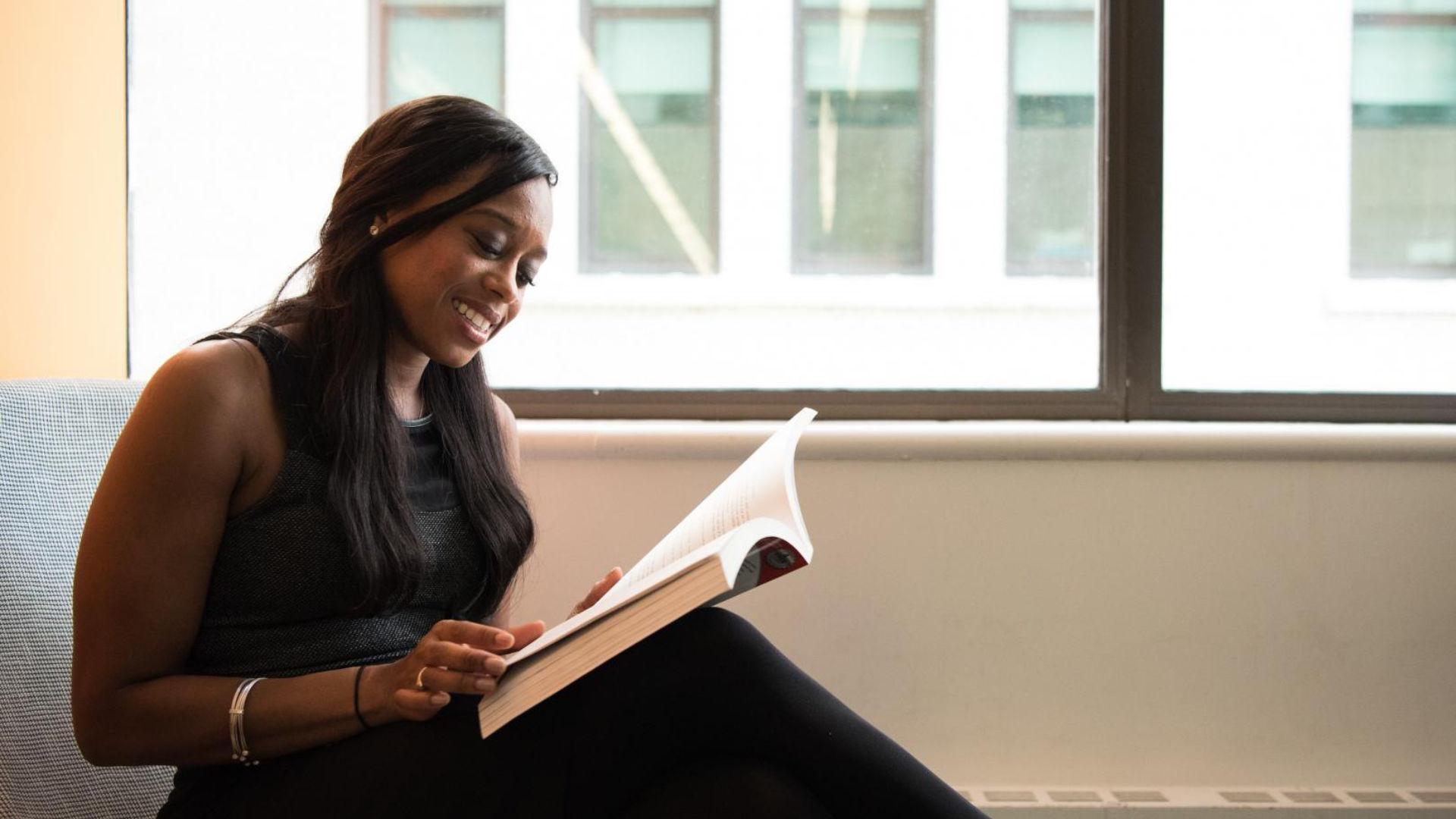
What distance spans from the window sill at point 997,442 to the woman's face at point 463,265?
578 mm

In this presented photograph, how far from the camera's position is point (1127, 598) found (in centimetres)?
180

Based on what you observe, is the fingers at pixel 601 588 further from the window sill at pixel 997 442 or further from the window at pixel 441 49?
the window at pixel 441 49

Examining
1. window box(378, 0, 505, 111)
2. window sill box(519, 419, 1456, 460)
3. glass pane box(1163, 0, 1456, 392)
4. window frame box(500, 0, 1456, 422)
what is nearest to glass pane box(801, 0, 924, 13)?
window frame box(500, 0, 1456, 422)

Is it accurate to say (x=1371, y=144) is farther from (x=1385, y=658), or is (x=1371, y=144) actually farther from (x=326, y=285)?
(x=326, y=285)

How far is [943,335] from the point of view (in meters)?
1.93

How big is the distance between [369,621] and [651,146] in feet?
3.60

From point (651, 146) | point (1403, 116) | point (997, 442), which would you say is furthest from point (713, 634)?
point (1403, 116)

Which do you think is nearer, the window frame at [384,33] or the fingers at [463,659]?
the fingers at [463,659]

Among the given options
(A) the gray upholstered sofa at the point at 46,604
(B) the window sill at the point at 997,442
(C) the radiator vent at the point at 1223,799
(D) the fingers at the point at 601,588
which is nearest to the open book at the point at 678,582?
(D) the fingers at the point at 601,588

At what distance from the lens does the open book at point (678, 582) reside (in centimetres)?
77

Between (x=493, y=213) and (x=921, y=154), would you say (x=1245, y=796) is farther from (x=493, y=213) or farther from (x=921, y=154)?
(x=493, y=213)

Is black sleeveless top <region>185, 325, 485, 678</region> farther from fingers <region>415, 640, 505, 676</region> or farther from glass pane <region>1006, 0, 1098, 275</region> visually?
glass pane <region>1006, 0, 1098, 275</region>

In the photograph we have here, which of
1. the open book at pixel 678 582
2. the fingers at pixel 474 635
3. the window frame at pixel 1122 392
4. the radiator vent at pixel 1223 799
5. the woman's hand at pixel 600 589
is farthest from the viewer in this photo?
the window frame at pixel 1122 392

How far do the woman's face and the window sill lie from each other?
0.58 metres
